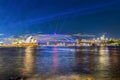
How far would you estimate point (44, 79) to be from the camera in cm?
2388

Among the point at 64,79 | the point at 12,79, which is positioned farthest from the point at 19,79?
the point at 64,79

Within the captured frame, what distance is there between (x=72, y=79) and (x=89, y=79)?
156cm

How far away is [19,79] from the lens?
2314 centimetres

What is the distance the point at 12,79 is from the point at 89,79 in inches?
251

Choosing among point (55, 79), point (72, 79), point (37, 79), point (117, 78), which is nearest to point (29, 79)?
point (37, 79)

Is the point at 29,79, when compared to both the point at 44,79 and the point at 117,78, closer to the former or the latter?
the point at 44,79

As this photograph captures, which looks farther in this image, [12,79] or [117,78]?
[117,78]

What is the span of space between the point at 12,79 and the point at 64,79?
440 centimetres

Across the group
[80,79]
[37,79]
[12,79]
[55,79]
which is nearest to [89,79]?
[80,79]

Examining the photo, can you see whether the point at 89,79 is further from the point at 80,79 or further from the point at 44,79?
the point at 44,79

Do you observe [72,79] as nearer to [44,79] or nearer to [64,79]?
[64,79]

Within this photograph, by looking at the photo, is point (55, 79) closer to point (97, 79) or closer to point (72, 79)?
point (72, 79)

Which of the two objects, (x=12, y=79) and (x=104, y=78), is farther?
(x=104, y=78)

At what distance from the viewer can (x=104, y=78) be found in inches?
979
